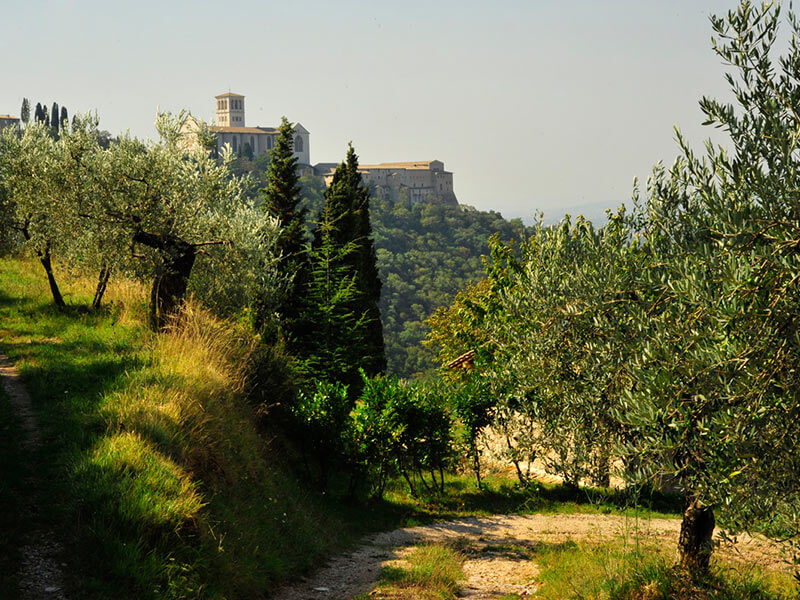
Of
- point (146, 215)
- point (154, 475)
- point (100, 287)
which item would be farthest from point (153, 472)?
point (100, 287)

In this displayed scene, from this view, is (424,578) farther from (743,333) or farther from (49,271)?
(49,271)

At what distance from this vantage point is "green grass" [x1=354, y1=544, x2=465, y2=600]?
9193 mm

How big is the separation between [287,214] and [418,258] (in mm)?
99629

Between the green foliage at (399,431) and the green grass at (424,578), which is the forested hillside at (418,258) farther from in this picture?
the green grass at (424,578)

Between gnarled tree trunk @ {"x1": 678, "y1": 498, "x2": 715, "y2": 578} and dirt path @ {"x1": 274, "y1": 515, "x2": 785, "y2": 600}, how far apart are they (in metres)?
0.54

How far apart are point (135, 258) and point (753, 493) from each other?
47.2 ft

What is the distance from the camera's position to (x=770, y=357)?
19.7ft

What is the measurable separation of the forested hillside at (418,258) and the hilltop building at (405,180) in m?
8.43

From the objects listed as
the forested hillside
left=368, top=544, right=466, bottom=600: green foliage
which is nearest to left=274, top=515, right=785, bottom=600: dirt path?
left=368, top=544, right=466, bottom=600: green foliage

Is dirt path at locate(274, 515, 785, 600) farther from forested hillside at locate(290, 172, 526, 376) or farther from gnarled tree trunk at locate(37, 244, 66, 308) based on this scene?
forested hillside at locate(290, 172, 526, 376)

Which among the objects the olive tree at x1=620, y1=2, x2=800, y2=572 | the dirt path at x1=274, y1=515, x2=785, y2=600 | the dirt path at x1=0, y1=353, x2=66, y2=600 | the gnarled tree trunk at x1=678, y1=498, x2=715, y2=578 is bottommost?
the dirt path at x1=274, y1=515, x2=785, y2=600

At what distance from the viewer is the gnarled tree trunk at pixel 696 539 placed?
9195 mm

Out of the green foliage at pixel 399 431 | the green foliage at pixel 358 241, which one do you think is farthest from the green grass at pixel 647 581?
the green foliage at pixel 358 241

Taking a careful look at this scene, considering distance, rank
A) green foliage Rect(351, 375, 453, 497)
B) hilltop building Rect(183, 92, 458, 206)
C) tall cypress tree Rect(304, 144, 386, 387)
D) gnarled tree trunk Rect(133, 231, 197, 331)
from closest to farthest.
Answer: gnarled tree trunk Rect(133, 231, 197, 331) < green foliage Rect(351, 375, 453, 497) < tall cypress tree Rect(304, 144, 386, 387) < hilltop building Rect(183, 92, 458, 206)
